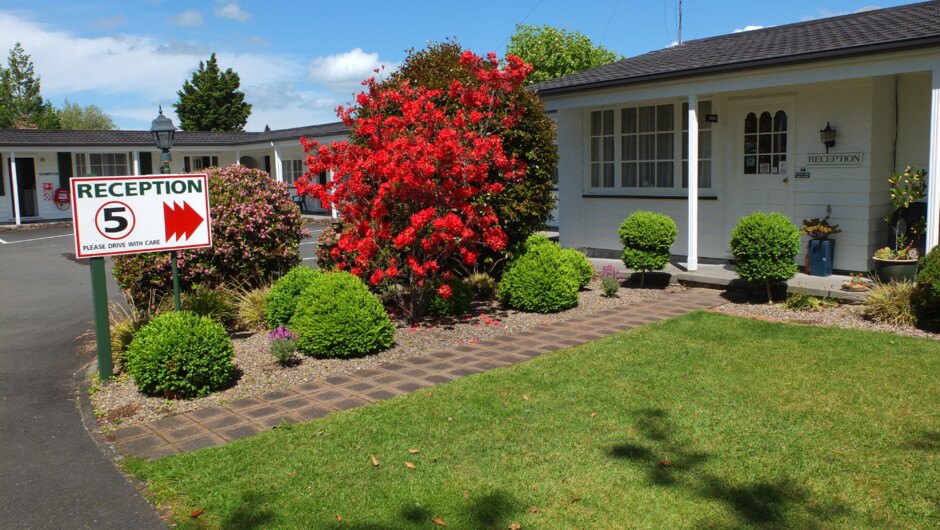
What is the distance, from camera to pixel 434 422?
16.8 feet

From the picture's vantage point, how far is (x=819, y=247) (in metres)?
9.72

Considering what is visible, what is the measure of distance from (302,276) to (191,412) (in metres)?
2.71

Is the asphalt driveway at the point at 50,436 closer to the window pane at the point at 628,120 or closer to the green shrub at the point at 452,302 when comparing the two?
the green shrub at the point at 452,302

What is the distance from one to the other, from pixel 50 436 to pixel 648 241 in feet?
24.6

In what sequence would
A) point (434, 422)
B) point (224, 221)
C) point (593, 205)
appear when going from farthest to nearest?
point (593, 205)
point (224, 221)
point (434, 422)

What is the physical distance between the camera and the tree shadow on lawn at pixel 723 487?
3.63 metres

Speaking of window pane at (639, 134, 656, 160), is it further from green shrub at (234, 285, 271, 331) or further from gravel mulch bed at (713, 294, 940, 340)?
green shrub at (234, 285, 271, 331)

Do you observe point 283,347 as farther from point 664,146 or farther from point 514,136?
point 664,146

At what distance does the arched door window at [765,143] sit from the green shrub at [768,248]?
230 cm

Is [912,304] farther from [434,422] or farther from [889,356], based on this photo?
[434,422]

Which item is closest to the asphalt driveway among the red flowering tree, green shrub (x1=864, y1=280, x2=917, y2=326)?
the red flowering tree

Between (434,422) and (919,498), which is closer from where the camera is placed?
(919,498)

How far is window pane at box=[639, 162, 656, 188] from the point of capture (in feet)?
39.9

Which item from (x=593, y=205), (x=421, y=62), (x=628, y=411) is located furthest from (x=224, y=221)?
(x=593, y=205)
